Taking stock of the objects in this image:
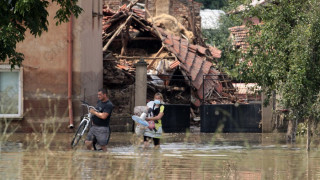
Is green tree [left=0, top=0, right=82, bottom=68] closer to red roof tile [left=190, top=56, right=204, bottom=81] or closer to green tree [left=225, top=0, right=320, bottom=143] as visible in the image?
green tree [left=225, top=0, right=320, bottom=143]

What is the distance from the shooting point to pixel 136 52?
117 ft

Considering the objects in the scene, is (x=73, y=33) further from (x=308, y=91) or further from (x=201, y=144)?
(x=308, y=91)

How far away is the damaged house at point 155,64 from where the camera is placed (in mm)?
31203

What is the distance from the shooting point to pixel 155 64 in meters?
33.1

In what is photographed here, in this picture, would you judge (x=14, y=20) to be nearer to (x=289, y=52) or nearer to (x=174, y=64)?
(x=289, y=52)

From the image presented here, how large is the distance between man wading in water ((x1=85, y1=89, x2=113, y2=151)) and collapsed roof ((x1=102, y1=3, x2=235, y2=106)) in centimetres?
1384

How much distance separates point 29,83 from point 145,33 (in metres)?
10.00

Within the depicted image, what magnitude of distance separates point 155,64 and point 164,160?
55.4 ft

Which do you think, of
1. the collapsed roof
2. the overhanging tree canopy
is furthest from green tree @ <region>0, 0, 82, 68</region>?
the collapsed roof

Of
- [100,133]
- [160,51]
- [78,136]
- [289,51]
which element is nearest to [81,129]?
[78,136]

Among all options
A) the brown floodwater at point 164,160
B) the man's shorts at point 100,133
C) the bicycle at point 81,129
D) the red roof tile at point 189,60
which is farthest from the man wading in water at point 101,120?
the red roof tile at point 189,60

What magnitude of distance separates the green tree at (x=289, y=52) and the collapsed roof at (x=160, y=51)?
950 cm

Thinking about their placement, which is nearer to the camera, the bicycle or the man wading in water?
the man wading in water

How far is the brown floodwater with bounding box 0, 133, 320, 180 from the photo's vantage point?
12.4 meters
